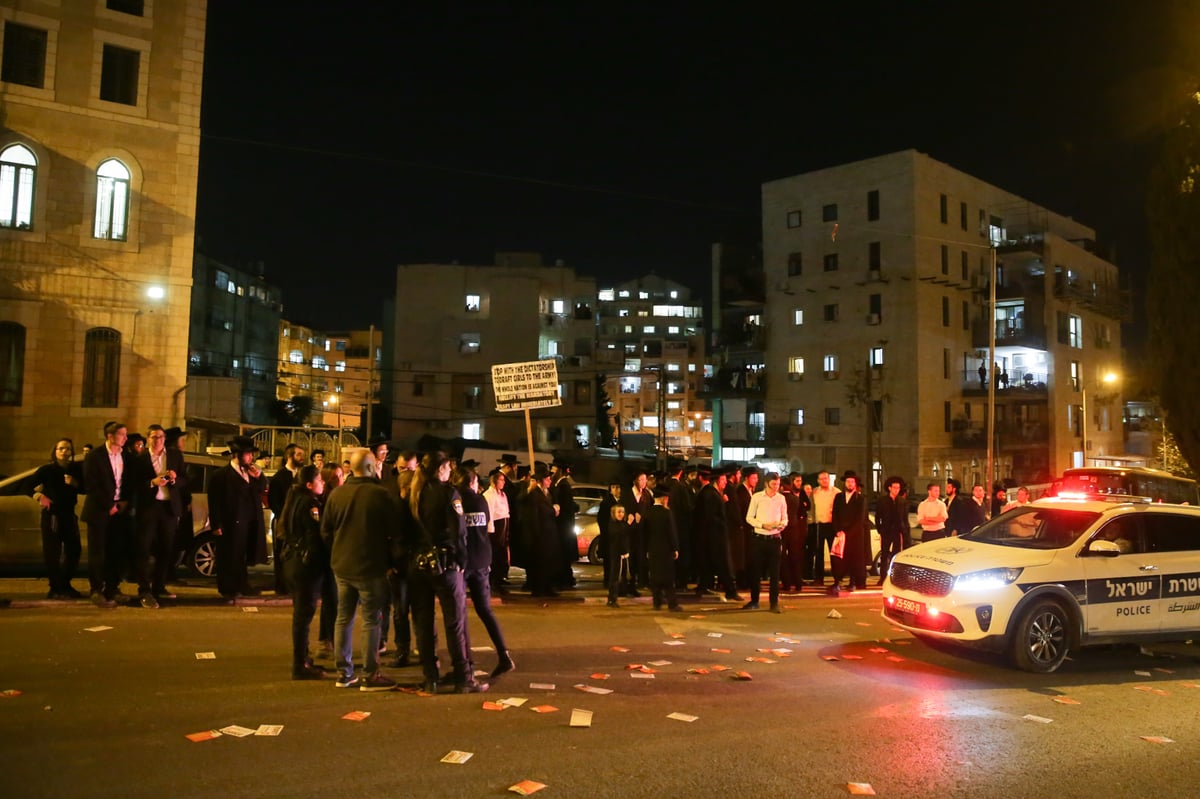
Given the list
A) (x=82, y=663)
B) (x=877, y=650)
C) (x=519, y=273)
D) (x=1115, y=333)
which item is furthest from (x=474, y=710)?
(x=1115, y=333)

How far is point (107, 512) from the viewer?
9.70 meters

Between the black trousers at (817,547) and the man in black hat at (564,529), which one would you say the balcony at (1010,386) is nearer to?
the black trousers at (817,547)

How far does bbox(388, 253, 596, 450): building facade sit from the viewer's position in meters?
50.6

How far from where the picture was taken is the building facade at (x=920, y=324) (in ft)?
142

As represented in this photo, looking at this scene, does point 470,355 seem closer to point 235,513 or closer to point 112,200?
point 112,200

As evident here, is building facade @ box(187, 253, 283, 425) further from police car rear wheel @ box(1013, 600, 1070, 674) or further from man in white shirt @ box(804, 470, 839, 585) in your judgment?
police car rear wheel @ box(1013, 600, 1070, 674)

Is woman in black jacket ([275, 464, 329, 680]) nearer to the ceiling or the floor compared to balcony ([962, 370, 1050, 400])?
nearer to the floor

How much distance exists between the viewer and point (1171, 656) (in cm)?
961

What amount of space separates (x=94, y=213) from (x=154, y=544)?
13.4 meters

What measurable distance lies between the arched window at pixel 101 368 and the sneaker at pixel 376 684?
16608mm

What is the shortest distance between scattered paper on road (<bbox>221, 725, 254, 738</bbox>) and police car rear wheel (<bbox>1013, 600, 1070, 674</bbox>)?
707 centimetres

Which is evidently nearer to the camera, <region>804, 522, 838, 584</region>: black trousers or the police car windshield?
the police car windshield

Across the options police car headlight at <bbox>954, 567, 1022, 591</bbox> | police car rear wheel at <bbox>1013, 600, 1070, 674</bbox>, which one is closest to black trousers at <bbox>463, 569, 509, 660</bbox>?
police car headlight at <bbox>954, 567, 1022, 591</bbox>

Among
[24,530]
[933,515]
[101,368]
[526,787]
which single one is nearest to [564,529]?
[933,515]
